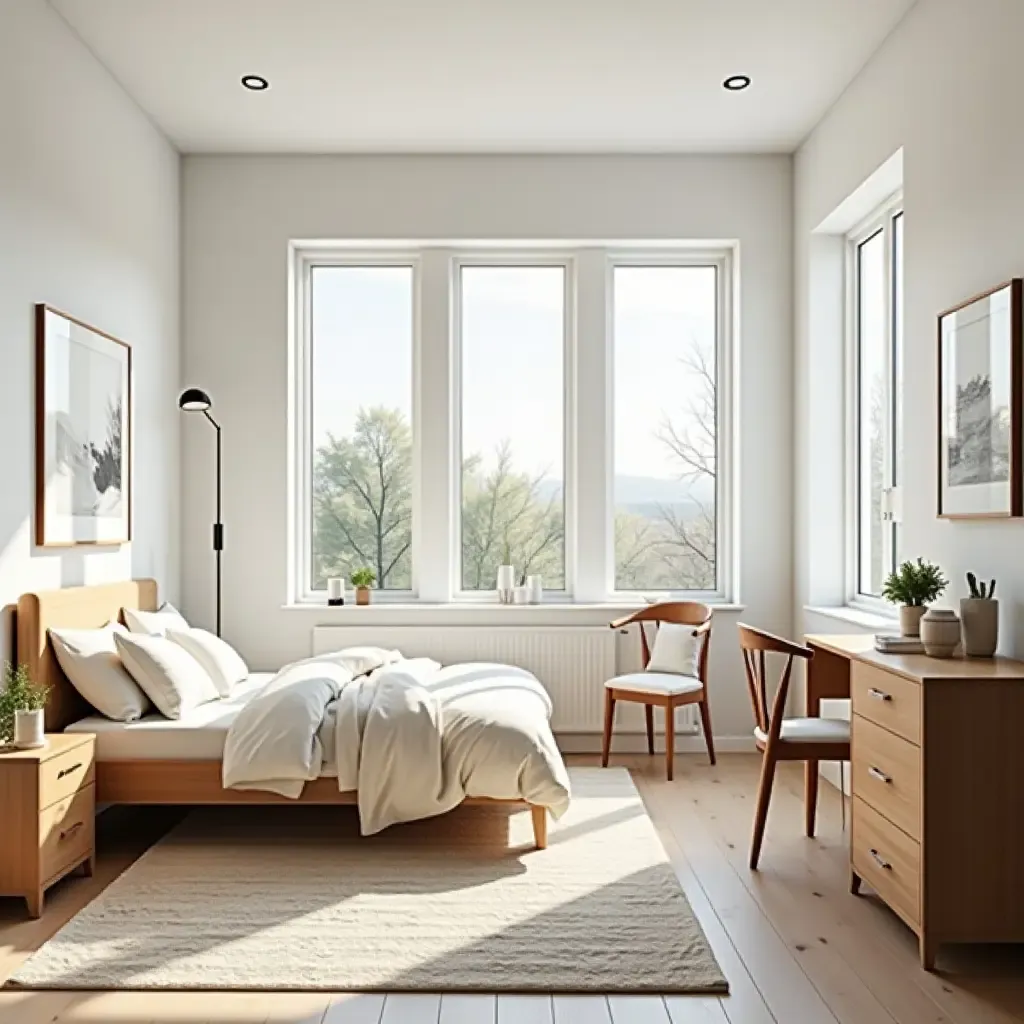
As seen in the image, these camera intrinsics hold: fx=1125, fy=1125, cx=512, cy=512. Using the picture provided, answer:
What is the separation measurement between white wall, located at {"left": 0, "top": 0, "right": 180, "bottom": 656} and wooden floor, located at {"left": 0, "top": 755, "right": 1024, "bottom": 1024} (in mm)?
1469

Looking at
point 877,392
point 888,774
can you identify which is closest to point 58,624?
point 888,774

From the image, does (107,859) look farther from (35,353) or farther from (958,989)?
(958,989)

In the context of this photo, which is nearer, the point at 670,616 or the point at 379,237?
the point at 670,616

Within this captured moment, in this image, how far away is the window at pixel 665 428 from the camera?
6.20 m

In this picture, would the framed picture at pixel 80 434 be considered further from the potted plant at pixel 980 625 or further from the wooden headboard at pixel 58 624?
the potted plant at pixel 980 625

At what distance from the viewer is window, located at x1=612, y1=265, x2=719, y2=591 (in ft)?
20.3

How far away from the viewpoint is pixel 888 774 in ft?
11.1

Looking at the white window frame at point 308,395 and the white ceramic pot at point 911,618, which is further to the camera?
the white window frame at point 308,395

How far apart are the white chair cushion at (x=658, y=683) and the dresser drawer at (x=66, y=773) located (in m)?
2.47

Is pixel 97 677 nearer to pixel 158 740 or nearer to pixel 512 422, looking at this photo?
pixel 158 740

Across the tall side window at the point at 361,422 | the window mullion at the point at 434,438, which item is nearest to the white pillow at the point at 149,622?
the tall side window at the point at 361,422

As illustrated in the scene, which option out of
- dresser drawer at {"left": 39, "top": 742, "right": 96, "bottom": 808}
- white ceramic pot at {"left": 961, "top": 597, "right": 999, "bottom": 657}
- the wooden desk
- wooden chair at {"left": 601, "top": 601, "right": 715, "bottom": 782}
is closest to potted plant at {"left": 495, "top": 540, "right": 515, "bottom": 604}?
wooden chair at {"left": 601, "top": 601, "right": 715, "bottom": 782}

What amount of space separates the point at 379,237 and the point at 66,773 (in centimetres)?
335

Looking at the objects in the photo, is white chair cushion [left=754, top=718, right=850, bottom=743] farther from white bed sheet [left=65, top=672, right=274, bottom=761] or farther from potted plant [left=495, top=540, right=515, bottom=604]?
potted plant [left=495, top=540, right=515, bottom=604]
